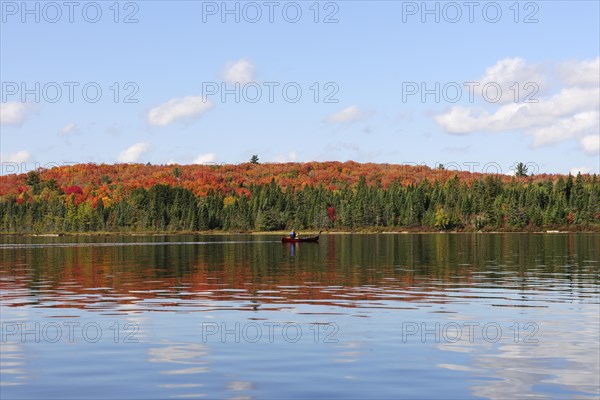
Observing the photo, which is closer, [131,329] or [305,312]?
[131,329]

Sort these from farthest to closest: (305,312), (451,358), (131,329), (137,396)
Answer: (305,312) < (131,329) < (451,358) < (137,396)

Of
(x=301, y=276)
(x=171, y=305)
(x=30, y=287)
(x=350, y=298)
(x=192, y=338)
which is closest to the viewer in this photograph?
(x=192, y=338)

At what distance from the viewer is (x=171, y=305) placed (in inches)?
1891

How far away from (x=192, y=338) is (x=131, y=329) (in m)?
4.16

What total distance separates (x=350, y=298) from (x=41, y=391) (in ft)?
94.5

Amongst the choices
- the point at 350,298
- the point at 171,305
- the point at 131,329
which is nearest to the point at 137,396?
the point at 131,329

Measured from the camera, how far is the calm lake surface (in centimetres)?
2575

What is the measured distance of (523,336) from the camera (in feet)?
116

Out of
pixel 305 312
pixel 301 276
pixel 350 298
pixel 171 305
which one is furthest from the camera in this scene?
pixel 301 276

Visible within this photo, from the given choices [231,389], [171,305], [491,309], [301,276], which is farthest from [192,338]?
[301,276]

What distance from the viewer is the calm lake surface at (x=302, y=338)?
25.8 metres

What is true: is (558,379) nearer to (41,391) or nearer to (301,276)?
(41,391)

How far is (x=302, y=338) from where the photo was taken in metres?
35.0

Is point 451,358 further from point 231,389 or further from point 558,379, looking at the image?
point 231,389
